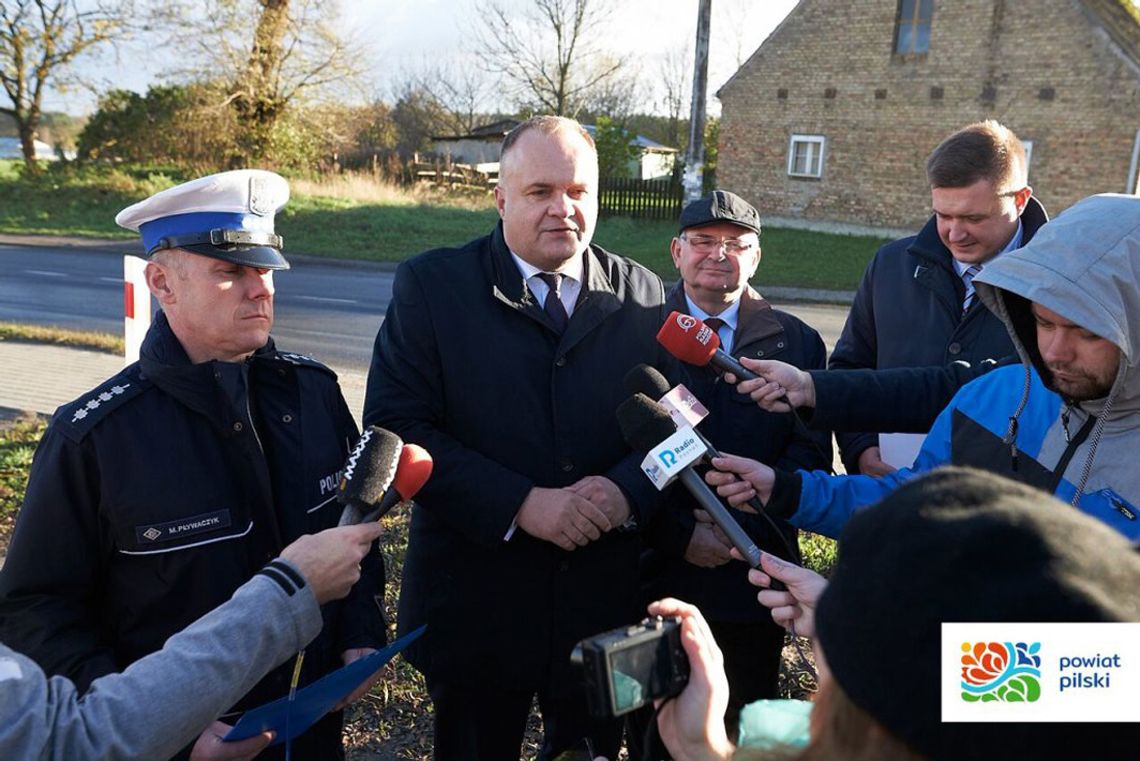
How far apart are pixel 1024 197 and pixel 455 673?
268 centimetres

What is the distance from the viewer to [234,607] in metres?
1.77

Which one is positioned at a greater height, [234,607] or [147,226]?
[147,226]

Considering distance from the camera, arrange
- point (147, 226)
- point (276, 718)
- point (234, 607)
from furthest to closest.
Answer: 1. point (147, 226)
2. point (276, 718)
3. point (234, 607)

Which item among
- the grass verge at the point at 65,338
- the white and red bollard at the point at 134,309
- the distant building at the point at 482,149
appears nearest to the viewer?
the white and red bollard at the point at 134,309

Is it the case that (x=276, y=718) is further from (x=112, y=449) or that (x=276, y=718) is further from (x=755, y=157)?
(x=755, y=157)

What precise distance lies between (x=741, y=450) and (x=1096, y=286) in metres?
1.42

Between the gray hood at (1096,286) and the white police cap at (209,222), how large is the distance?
191 cm

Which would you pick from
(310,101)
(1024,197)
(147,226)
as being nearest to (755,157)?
(310,101)

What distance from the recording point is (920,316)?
339 cm

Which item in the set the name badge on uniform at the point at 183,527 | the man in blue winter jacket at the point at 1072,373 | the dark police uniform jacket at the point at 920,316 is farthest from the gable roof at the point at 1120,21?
the name badge on uniform at the point at 183,527

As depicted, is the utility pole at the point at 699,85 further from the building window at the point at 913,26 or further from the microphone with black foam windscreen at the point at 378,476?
the microphone with black foam windscreen at the point at 378,476

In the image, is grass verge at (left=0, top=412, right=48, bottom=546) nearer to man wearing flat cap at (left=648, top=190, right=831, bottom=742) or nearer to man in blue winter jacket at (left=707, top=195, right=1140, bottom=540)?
man wearing flat cap at (left=648, top=190, right=831, bottom=742)

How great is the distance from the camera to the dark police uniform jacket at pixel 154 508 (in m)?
2.07

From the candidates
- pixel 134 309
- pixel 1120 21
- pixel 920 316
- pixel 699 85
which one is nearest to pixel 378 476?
pixel 920 316
